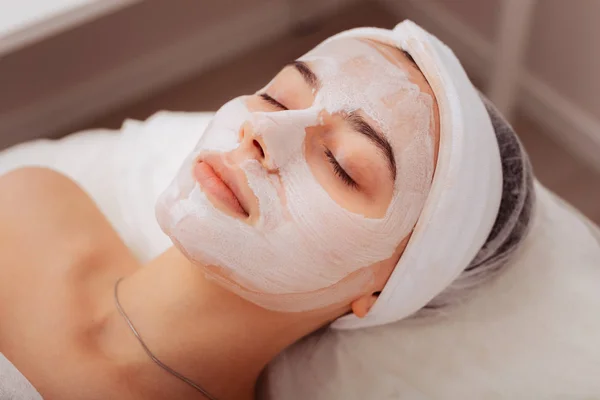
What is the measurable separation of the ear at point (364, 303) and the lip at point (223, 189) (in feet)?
0.68

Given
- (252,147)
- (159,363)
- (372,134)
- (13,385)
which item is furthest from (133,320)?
(372,134)

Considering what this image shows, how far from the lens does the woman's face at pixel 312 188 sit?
0.76 meters

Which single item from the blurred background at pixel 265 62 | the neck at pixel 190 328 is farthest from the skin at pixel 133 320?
the blurred background at pixel 265 62

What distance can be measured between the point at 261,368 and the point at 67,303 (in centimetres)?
29

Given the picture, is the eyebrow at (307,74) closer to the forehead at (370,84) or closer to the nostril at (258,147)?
the forehead at (370,84)

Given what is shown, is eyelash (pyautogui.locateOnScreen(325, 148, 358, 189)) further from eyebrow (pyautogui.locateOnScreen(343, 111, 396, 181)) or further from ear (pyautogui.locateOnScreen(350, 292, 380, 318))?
ear (pyautogui.locateOnScreen(350, 292, 380, 318))

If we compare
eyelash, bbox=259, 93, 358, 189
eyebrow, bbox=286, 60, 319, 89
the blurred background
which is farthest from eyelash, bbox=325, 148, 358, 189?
the blurred background

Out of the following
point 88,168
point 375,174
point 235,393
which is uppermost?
point 375,174

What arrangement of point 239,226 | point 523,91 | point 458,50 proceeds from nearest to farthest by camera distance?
point 239,226 → point 523,91 → point 458,50

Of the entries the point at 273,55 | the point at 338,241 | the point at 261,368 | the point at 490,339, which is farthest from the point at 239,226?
the point at 273,55

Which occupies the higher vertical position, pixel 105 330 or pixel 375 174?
pixel 375 174

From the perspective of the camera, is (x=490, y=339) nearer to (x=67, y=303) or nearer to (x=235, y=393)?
(x=235, y=393)

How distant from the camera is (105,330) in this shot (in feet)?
3.04

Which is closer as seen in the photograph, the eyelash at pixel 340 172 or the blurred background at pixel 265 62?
the eyelash at pixel 340 172
